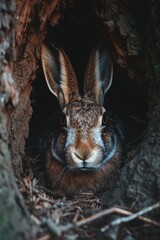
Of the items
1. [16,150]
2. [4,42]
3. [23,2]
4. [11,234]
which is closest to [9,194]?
[11,234]

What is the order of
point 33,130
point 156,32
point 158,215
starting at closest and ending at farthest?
point 158,215 → point 156,32 → point 33,130

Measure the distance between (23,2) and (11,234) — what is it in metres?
2.16

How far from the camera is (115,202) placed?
381 cm

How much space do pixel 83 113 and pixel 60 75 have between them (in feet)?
2.73

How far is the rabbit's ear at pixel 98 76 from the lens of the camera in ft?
17.3

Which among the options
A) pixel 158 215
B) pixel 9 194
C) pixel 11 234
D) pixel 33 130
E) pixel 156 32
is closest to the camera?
pixel 11 234

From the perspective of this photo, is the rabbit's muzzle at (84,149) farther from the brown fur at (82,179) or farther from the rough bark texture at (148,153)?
the rough bark texture at (148,153)

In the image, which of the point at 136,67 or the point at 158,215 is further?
the point at 136,67

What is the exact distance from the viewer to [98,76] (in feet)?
17.5

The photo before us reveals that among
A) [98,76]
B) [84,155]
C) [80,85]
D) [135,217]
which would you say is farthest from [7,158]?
[80,85]

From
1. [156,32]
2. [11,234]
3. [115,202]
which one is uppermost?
[156,32]

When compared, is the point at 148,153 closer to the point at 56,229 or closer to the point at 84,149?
the point at 84,149

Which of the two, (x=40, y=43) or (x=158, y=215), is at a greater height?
(x=40, y=43)

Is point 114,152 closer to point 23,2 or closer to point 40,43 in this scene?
point 40,43
